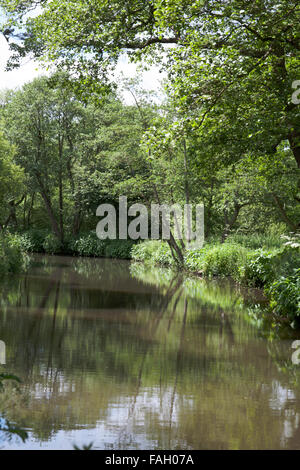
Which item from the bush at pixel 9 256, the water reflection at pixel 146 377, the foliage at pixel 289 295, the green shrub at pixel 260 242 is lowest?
the water reflection at pixel 146 377

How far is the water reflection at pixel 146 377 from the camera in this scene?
4.08 m

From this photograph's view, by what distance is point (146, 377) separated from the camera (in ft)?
19.1

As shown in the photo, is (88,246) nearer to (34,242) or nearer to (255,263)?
(34,242)

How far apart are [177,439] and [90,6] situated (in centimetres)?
879

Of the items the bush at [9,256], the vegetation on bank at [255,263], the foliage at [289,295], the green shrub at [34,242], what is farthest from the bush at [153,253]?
the foliage at [289,295]

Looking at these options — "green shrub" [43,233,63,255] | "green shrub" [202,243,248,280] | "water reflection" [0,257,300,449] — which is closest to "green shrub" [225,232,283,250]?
"green shrub" [202,243,248,280]

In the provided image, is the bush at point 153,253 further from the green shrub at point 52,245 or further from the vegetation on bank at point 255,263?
the green shrub at point 52,245

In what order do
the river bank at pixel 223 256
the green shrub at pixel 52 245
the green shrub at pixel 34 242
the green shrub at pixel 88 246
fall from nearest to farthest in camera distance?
the river bank at pixel 223 256
the green shrub at pixel 88 246
the green shrub at pixel 52 245
the green shrub at pixel 34 242

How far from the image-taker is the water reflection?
161 inches

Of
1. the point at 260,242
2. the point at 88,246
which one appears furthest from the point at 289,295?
the point at 88,246

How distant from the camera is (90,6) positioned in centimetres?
1016

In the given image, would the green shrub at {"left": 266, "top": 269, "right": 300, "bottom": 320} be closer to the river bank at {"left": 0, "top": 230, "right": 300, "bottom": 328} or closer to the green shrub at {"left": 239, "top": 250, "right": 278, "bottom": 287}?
the river bank at {"left": 0, "top": 230, "right": 300, "bottom": 328}

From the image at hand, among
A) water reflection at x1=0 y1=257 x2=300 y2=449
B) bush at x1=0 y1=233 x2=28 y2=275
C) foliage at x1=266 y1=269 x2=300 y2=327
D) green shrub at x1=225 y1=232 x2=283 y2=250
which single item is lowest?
water reflection at x1=0 y1=257 x2=300 y2=449

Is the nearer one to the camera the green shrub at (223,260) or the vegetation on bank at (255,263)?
the vegetation on bank at (255,263)
